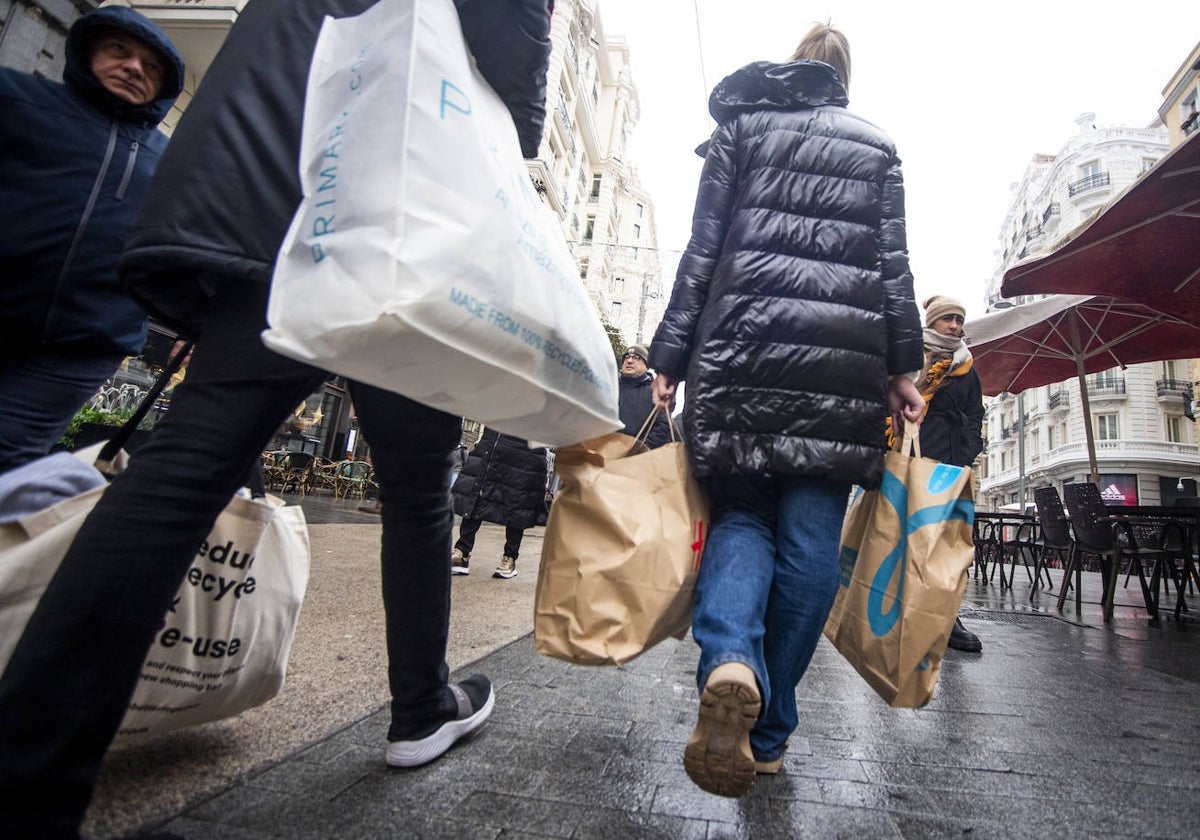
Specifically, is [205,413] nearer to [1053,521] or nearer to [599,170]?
[1053,521]

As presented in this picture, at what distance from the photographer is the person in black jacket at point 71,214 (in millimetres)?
1584

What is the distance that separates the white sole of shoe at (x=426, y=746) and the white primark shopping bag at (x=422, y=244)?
0.77 metres

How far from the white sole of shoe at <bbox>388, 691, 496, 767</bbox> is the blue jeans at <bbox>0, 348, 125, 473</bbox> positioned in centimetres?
111

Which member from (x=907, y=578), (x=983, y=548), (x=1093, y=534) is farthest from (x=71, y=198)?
(x=983, y=548)

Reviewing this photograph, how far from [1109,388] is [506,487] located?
136 ft

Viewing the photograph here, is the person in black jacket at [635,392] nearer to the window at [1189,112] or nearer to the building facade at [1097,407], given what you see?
the building facade at [1097,407]

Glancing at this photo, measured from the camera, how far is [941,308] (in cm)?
359

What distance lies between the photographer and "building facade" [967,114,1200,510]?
32.7 meters

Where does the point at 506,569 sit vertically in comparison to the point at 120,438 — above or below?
below

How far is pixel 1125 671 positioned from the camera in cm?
319

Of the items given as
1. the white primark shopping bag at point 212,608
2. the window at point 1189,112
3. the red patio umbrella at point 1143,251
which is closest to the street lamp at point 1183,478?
the window at point 1189,112

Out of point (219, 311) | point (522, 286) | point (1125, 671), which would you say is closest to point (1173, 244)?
point (1125, 671)

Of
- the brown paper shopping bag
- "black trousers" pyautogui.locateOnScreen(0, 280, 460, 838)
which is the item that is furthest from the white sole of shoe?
"black trousers" pyautogui.locateOnScreen(0, 280, 460, 838)

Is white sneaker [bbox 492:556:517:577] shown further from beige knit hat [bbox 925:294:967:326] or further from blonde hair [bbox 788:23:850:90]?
blonde hair [bbox 788:23:850:90]
